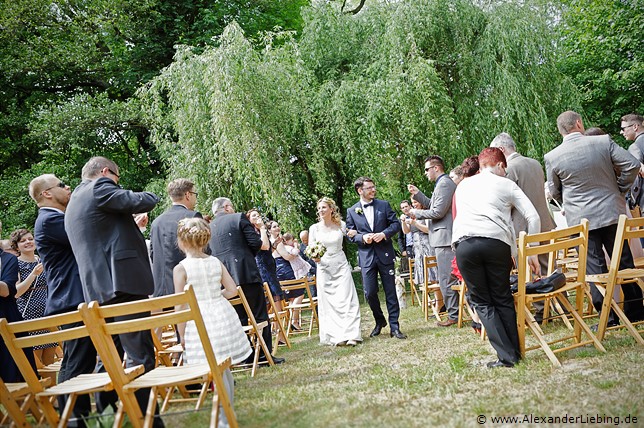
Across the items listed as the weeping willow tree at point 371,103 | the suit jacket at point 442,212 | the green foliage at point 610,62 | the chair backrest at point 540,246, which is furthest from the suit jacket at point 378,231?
the green foliage at point 610,62

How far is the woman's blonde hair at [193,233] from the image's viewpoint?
4578 mm

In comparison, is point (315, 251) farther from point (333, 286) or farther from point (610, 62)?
point (610, 62)

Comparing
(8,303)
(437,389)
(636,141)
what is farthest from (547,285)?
(8,303)

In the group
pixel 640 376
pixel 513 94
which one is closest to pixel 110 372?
pixel 640 376

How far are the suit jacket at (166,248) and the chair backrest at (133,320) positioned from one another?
245 centimetres

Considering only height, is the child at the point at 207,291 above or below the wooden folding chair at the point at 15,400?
above

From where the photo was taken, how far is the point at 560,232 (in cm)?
484

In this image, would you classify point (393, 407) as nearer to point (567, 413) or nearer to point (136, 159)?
point (567, 413)

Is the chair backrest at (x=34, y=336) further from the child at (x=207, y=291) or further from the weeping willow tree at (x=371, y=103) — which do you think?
the weeping willow tree at (x=371, y=103)

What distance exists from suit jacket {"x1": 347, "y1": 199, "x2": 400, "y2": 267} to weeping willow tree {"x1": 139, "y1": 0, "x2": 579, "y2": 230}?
478cm

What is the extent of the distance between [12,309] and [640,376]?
18.5 ft

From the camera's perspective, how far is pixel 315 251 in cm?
737

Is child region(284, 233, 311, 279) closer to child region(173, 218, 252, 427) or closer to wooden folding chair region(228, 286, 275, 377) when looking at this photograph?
wooden folding chair region(228, 286, 275, 377)

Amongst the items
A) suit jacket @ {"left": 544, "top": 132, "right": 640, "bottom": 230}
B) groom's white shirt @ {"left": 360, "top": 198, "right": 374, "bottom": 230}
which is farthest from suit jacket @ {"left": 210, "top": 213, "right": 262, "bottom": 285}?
suit jacket @ {"left": 544, "top": 132, "right": 640, "bottom": 230}
